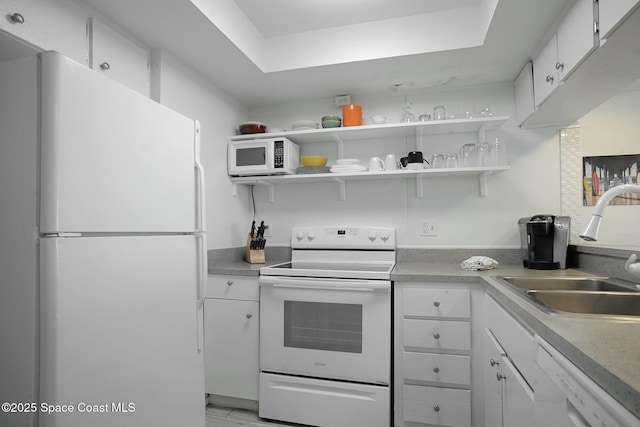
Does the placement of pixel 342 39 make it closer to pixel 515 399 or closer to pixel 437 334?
pixel 437 334

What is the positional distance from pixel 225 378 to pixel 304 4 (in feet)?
7.48

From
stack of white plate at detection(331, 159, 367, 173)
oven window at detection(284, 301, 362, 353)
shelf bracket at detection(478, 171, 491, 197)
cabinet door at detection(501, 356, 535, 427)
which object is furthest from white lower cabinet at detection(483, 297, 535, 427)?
stack of white plate at detection(331, 159, 367, 173)

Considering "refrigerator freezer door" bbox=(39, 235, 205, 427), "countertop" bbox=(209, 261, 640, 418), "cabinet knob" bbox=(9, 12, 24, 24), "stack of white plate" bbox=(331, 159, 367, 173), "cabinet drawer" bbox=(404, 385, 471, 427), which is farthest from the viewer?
"stack of white plate" bbox=(331, 159, 367, 173)

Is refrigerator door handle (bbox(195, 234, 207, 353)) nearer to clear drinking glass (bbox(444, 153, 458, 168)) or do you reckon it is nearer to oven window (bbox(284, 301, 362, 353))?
oven window (bbox(284, 301, 362, 353))

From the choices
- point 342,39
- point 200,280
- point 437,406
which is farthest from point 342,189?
point 437,406

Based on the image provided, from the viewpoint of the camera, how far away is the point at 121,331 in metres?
1.11

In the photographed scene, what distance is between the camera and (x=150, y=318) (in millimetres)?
1227

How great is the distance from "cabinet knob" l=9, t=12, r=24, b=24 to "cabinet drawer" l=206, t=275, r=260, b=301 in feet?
4.96

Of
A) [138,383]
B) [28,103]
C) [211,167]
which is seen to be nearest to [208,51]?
[211,167]

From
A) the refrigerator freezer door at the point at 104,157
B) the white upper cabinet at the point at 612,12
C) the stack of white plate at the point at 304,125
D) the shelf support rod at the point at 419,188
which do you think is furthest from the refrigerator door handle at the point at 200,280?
the white upper cabinet at the point at 612,12

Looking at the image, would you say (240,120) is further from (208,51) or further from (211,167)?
(208,51)

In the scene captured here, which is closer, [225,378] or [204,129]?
[225,378]

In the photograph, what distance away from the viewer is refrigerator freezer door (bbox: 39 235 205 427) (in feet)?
3.02

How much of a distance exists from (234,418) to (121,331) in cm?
135
